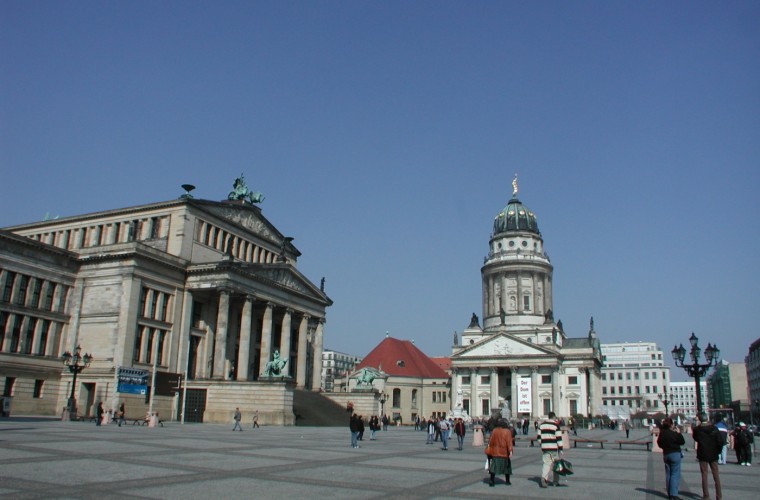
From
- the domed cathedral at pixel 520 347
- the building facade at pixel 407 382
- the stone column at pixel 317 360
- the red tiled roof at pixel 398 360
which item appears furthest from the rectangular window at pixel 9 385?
the domed cathedral at pixel 520 347

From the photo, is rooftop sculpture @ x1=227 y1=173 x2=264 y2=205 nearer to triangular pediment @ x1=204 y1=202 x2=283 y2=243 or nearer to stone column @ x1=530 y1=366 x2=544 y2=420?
triangular pediment @ x1=204 y1=202 x2=283 y2=243

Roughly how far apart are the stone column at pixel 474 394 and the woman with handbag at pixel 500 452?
97392 mm

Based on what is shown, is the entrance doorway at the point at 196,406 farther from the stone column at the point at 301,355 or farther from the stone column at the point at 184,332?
the stone column at the point at 301,355

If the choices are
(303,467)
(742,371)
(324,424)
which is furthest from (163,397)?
(742,371)

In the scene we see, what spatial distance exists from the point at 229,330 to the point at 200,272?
801 cm

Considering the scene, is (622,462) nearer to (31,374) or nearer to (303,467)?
(303,467)

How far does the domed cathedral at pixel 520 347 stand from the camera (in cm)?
10788

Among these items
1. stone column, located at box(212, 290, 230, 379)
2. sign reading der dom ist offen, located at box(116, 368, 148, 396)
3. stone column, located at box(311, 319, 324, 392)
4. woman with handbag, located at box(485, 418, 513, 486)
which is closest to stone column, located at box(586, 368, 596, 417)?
stone column, located at box(311, 319, 324, 392)

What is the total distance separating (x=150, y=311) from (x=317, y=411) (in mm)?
17021

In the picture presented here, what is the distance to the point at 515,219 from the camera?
124500 mm

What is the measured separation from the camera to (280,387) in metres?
50.5

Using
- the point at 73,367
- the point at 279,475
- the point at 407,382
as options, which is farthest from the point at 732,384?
the point at 279,475

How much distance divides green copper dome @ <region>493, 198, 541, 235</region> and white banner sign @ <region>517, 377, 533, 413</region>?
30.2 meters

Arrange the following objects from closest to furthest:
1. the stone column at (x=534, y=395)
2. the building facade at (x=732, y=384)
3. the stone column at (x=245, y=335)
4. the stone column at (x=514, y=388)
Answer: the stone column at (x=245, y=335), the stone column at (x=534, y=395), the stone column at (x=514, y=388), the building facade at (x=732, y=384)
